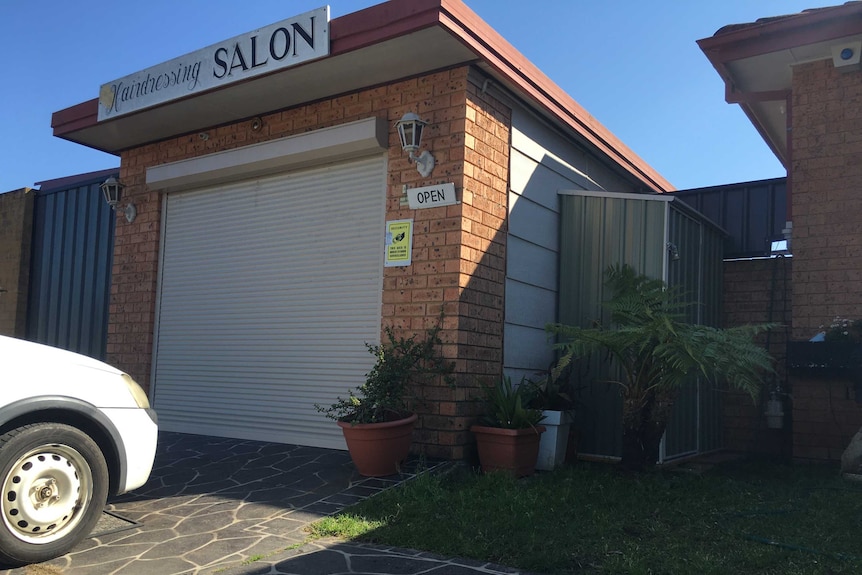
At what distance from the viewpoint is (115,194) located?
970 cm

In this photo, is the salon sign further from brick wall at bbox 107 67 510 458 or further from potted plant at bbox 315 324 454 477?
potted plant at bbox 315 324 454 477

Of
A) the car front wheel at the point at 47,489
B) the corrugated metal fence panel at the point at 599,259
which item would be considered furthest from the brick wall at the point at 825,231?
the car front wheel at the point at 47,489

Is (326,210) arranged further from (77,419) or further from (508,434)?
(77,419)

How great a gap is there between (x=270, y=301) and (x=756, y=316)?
21.4 feet

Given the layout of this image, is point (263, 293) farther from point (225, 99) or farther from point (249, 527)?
point (249, 527)

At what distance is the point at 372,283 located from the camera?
7.34m

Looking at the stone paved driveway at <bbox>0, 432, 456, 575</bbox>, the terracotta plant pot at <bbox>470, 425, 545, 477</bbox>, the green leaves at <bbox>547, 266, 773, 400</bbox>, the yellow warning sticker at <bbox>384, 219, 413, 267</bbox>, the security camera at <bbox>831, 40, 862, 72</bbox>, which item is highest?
the security camera at <bbox>831, 40, 862, 72</bbox>

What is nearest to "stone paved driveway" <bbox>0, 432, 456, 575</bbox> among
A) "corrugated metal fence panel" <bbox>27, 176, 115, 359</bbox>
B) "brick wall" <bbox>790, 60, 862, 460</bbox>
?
"corrugated metal fence panel" <bbox>27, 176, 115, 359</bbox>

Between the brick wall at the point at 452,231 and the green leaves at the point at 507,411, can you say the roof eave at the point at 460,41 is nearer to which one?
the brick wall at the point at 452,231

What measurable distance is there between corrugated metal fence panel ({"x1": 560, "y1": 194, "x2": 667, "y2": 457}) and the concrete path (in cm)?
230

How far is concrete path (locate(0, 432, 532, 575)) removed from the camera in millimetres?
4055

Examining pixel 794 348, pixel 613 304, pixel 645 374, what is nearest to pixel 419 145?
pixel 613 304

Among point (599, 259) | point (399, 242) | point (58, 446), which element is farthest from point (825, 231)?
point (58, 446)

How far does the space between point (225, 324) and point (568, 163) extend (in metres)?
4.71
